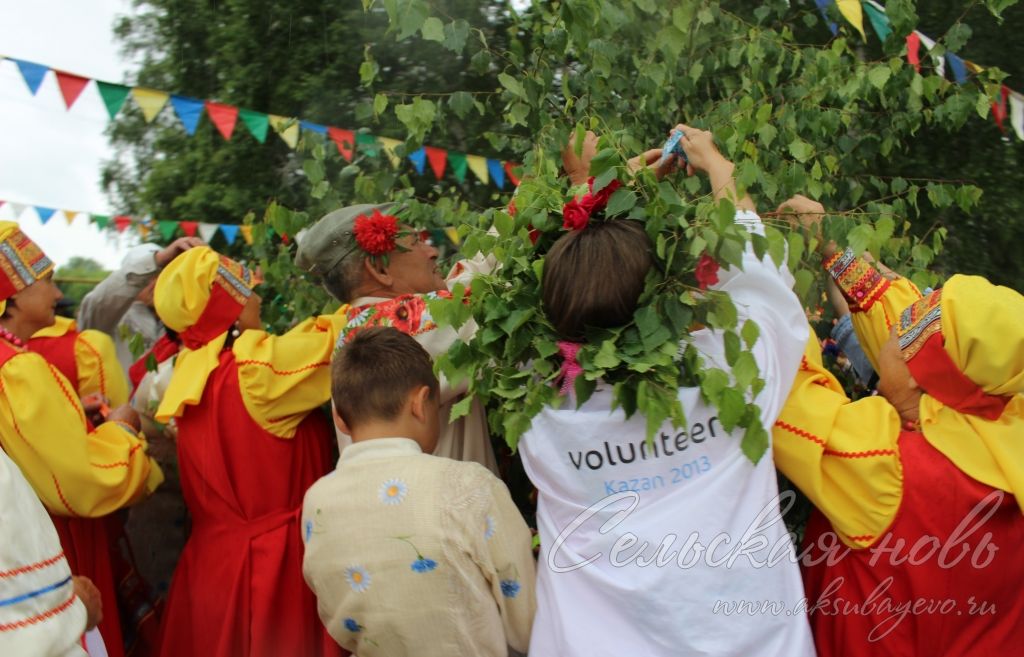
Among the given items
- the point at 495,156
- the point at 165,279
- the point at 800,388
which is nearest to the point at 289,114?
the point at 495,156

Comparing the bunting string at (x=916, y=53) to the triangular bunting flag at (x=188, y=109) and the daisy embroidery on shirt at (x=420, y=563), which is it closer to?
the daisy embroidery on shirt at (x=420, y=563)

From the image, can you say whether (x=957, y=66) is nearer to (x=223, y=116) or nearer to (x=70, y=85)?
(x=223, y=116)

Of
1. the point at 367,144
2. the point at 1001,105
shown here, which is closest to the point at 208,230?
the point at 367,144

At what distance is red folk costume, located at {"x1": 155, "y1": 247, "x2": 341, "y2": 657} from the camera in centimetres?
288

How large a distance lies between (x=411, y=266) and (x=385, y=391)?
2.58ft

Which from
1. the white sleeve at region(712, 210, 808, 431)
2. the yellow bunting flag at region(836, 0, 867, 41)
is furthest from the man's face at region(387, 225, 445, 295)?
the yellow bunting flag at region(836, 0, 867, 41)

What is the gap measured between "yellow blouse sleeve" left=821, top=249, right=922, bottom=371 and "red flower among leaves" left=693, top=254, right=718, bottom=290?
2.41 feet

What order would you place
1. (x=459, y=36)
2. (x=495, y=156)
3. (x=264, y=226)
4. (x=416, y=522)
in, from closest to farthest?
(x=416, y=522), (x=459, y=36), (x=264, y=226), (x=495, y=156)

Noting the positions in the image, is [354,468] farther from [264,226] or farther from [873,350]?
[264,226]

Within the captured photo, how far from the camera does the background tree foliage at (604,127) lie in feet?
6.67

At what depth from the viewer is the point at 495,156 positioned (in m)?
5.11

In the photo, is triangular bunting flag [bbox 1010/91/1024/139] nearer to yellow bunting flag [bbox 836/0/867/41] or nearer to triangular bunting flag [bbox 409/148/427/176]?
yellow bunting flag [bbox 836/0/867/41]

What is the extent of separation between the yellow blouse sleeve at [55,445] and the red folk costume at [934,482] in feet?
6.60

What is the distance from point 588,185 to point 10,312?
204 cm
